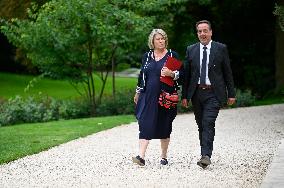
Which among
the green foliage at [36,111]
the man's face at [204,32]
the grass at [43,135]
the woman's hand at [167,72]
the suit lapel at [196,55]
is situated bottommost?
the green foliage at [36,111]

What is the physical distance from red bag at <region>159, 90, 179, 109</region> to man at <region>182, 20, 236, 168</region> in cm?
16

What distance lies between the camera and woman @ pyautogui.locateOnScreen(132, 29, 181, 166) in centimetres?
908

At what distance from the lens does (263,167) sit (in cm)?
891

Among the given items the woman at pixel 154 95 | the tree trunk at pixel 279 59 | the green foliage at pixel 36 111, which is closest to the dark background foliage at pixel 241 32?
the tree trunk at pixel 279 59

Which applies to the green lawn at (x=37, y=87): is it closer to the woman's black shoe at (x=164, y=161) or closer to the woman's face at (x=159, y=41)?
the woman's black shoe at (x=164, y=161)

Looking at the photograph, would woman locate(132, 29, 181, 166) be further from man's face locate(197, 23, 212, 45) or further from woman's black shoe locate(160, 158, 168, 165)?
man's face locate(197, 23, 212, 45)

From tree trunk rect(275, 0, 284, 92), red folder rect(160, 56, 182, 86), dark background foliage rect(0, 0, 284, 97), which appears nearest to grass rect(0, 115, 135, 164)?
red folder rect(160, 56, 182, 86)

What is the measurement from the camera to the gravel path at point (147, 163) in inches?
311

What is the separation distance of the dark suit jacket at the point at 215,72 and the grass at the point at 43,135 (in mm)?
2992

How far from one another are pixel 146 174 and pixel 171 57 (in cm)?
172

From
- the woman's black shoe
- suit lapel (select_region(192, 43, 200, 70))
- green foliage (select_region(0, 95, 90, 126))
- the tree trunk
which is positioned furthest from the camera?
the tree trunk

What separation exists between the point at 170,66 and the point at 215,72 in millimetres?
623

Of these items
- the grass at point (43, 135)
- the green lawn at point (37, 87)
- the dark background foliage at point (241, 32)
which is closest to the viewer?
the grass at point (43, 135)

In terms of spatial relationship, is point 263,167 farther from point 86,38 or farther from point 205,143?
point 86,38
